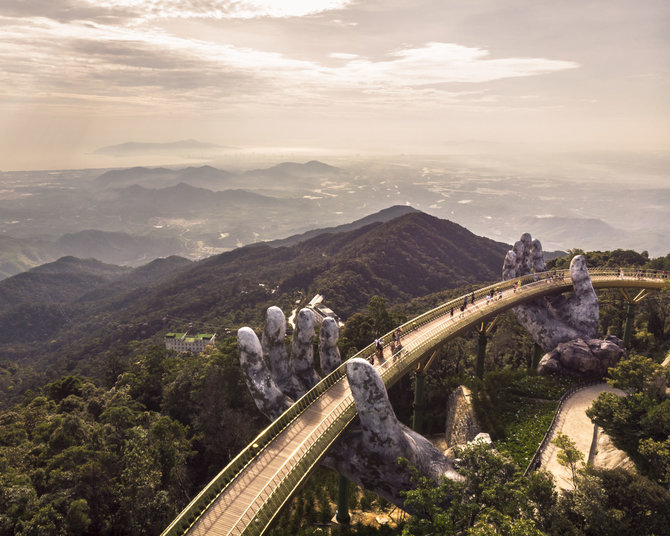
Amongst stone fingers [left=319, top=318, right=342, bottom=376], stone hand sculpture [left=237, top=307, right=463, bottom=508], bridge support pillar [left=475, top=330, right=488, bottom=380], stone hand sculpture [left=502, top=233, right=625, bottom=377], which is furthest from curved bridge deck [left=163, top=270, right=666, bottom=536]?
stone hand sculpture [left=502, top=233, right=625, bottom=377]

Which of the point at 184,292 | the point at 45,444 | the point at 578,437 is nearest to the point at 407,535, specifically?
the point at 578,437

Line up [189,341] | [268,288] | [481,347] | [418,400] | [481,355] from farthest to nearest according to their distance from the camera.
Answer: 1. [268,288]
2. [189,341]
3. [481,355]
4. [481,347]
5. [418,400]

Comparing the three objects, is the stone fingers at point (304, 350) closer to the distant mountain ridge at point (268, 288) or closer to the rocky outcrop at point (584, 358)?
the rocky outcrop at point (584, 358)

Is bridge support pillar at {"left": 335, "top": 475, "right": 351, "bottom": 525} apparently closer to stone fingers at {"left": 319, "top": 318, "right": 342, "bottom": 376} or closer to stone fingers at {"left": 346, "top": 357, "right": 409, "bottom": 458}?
stone fingers at {"left": 346, "top": 357, "right": 409, "bottom": 458}

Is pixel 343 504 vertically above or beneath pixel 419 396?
beneath

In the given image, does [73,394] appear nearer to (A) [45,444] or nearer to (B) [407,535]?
(A) [45,444]

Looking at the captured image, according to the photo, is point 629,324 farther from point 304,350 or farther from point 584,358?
point 304,350

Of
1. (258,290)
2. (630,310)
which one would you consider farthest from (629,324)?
(258,290)
